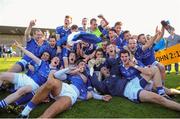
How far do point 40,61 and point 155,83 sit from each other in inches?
109

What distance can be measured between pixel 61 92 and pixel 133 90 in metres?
1.73

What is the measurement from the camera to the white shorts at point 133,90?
7309 millimetres

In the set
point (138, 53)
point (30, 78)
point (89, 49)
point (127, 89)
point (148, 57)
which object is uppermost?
point (89, 49)

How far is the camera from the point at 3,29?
5259cm

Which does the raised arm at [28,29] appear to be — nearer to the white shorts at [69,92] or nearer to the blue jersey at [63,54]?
Answer: the blue jersey at [63,54]

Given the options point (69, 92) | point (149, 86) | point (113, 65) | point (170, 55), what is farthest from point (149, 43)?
point (170, 55)

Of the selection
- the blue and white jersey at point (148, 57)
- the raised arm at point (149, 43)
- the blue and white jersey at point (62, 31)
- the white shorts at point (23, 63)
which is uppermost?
the blue and white jersey at point (62, 31)

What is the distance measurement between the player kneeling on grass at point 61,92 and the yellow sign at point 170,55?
614 centimetres

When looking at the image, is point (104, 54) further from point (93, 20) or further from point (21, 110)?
point (21, 110)

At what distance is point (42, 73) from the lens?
298 inches

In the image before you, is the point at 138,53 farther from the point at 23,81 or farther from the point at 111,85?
the point at 23,81

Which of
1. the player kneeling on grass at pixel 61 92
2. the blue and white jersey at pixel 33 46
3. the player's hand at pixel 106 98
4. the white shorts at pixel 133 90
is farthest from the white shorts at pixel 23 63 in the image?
the white shorts at pixel 133 90

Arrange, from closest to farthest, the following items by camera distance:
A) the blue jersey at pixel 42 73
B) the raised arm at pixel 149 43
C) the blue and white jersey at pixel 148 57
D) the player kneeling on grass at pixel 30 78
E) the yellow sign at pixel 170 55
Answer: the player kneeling on grass at pixel 30 78 → the blue jersey at pixel 42 73 → the raised arm at pixel 149 43 → the blue and white jersey at pixel 148 57 → the yellow sign at pixel 170 55

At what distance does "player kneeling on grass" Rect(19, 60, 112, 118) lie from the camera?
632 cm
